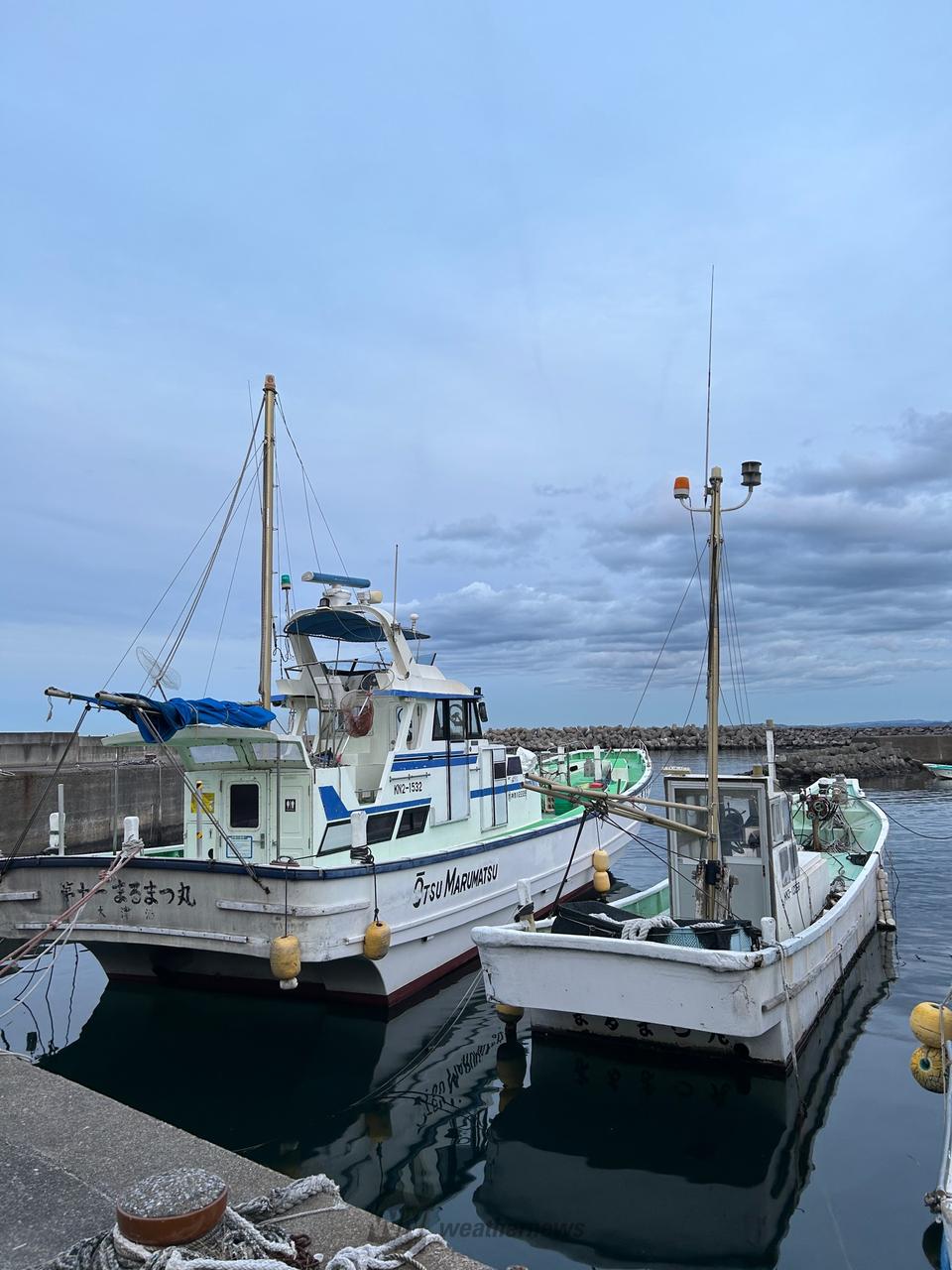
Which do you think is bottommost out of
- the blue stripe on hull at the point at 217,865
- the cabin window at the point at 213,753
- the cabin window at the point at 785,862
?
the blue stripe on hull at the point at 217,865

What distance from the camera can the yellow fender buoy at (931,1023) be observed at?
6480mm

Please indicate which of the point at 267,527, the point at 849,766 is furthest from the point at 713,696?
the point at 849,766

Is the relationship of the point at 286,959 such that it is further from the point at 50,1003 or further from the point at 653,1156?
the point at 50,1003

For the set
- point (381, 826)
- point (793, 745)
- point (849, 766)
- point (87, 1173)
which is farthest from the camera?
point (793, 745)

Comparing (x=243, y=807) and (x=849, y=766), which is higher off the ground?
(x=243, y=807)

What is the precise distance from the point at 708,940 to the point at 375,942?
402 cm

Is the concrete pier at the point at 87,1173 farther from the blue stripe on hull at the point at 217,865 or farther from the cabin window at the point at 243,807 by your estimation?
the cabin window at the point at 243,807

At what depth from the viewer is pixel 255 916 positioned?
33.8 ft

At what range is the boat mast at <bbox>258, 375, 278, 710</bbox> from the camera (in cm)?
1359

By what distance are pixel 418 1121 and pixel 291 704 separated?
760cm

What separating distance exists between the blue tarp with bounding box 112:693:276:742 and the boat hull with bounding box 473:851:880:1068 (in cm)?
406

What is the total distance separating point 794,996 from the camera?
30.1 feet

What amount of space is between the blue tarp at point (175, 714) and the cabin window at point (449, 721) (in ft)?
13.5

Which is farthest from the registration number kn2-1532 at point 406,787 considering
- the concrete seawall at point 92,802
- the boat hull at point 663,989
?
the concrete seawall at point 92,802
